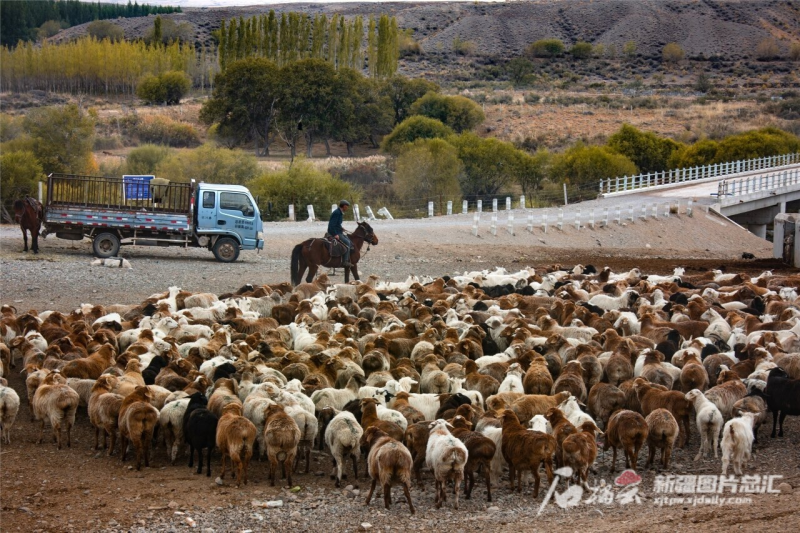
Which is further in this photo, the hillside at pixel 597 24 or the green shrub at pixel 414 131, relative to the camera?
the hillside at pixel 597 24

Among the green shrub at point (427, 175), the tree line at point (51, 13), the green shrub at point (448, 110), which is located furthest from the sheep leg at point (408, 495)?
the tree line at point (51, 13)

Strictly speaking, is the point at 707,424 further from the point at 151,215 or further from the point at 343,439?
the point at 151,215

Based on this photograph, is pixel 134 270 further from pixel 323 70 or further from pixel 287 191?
pixel 323 70

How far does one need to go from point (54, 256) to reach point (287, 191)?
16687 mm

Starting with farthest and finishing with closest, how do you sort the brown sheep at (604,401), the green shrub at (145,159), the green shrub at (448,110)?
the green shrub at (448,110)
the green shrub at (145,159)
the brown sheep at (604,401)

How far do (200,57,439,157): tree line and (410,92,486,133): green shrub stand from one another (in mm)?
5537

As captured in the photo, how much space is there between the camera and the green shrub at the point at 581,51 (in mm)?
145625

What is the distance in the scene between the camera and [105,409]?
38.2ft

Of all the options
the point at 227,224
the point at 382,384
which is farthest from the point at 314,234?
the point at 382,384

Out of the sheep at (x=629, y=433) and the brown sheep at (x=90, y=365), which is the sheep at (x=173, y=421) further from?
the sheep at (x=629, y=433)

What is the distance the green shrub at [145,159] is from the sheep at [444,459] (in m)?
44.9

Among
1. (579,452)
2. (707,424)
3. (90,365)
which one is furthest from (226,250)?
(579,452)

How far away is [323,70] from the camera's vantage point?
74875 millimetres

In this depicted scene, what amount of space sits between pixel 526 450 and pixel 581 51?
141452 millimetres
